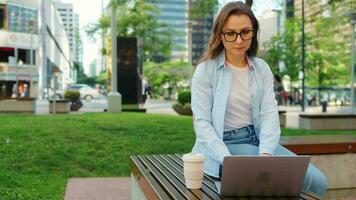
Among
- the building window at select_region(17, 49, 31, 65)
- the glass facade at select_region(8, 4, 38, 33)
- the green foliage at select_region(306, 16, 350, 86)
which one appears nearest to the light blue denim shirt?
the green foliage at select_region(306, 16, 350, 86)

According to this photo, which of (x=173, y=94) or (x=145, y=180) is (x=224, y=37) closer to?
(x=145, y=180)

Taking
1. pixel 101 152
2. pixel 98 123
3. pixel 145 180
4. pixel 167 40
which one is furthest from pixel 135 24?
pixel 145 180

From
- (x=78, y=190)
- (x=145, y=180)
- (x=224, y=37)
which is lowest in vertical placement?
(x=78, y=190)

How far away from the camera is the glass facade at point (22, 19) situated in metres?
57.9

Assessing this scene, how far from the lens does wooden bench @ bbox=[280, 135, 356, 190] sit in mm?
5852

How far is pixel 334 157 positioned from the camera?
6027mm

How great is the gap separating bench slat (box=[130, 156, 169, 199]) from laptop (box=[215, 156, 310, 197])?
1.27 ft

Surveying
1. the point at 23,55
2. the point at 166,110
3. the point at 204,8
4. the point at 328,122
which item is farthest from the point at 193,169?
the point at 23,55

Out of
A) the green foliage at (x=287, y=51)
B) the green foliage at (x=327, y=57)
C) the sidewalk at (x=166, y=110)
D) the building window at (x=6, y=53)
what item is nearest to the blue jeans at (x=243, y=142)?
the sidewalk at (x=166, y=110)

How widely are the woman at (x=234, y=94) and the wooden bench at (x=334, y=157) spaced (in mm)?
2241

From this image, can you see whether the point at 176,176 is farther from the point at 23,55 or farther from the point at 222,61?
the point at 23,55

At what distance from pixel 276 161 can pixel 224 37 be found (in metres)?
1.02

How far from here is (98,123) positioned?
12.0 m

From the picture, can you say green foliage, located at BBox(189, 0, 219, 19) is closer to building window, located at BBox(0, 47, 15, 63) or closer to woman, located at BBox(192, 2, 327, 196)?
woman, located at BBox(192, 2, 327, 196)
